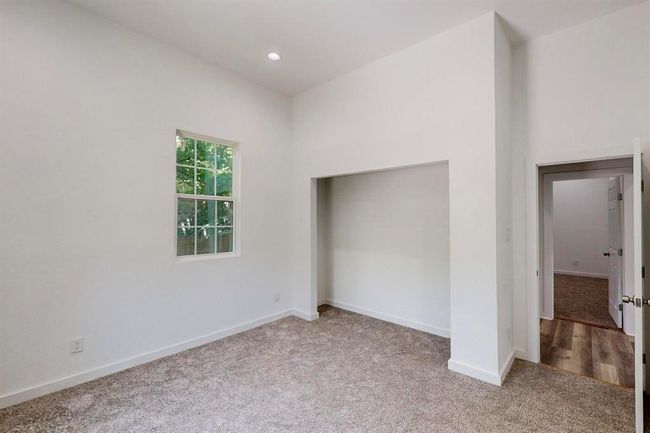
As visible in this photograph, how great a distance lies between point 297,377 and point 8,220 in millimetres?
2633

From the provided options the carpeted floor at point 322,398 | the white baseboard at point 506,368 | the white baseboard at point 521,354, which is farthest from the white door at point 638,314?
the white baseboard at point 521,354

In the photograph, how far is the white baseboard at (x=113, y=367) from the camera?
2.34 m

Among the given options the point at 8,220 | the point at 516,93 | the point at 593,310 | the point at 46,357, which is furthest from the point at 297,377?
the point at 593,310

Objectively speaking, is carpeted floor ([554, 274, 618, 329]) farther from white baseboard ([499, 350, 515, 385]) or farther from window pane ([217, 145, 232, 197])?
window pane ([217, 145, 232, 197])

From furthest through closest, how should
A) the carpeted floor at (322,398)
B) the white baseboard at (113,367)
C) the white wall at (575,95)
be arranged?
the white wall at (575,95), the white baseboard at (113,367), the carpeted floor at (322,398)

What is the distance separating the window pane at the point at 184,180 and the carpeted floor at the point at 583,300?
5.33 m

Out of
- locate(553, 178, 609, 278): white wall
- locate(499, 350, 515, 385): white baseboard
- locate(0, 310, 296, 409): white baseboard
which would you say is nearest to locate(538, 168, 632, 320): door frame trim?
locate(499, 350, 515, 385): white baseboard

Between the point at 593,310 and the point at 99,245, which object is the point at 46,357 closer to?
the point at 99,245

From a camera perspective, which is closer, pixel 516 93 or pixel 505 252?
pixel 505 252

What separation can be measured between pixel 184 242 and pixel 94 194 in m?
0.99

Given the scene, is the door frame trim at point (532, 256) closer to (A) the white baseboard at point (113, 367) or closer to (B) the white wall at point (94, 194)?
(A) the white baseboard at point (113, 367)

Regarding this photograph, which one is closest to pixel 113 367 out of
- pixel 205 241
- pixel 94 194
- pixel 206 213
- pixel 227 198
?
pixel 205 241

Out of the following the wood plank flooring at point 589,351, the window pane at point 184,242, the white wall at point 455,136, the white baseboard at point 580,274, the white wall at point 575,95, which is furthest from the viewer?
the white baseboard at point 580,274

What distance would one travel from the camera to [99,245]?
274 cm
